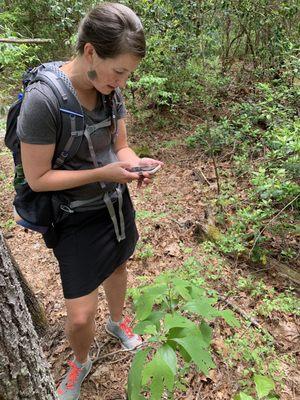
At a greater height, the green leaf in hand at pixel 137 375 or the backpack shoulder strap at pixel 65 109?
the backpack shoulder strap at pixel 65 109

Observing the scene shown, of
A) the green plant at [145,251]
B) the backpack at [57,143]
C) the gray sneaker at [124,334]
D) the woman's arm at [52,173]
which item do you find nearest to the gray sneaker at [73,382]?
the gray sneaker at [124,334]

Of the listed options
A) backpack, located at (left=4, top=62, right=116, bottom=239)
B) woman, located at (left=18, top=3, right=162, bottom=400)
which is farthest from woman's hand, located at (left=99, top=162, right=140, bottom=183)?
backpack, located at (left=4, top=62, right=116, bottom=239)

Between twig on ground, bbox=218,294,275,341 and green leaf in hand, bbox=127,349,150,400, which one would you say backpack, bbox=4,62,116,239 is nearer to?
green leaf in hand, bbox=127,349,150,400

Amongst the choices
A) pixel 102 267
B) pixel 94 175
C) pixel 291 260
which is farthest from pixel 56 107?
pixel 291 260

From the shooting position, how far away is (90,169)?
1.86 meters

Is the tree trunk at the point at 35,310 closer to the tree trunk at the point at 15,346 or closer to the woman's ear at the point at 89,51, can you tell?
the tree trunk at the point at 15,346

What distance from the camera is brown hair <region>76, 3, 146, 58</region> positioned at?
1613 mm

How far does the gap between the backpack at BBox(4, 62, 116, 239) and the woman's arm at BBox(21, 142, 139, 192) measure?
8 centimetres

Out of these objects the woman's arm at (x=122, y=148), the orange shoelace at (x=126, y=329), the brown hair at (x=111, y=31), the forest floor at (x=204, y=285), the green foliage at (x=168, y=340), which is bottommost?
Result: the forest floor at (x=204, y=285)

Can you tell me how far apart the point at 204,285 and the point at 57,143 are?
6.93ft

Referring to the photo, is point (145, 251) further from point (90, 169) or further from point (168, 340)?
point (168, 340)

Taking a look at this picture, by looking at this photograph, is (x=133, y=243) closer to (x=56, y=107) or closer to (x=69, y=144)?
(x=69, y=144)

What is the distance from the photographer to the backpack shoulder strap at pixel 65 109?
163 cm

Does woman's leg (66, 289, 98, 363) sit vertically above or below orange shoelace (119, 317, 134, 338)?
above
